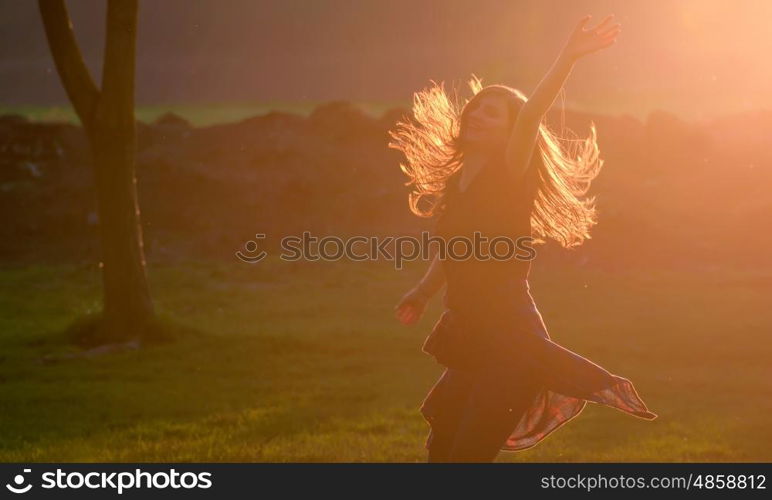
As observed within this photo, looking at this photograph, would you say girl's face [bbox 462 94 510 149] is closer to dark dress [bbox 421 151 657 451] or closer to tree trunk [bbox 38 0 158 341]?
dark dress [bbox 421 151 657 451]

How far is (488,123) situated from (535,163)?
334 mm

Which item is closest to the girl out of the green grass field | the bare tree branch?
the green grass field

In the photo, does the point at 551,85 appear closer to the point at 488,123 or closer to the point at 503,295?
the point at 488,123

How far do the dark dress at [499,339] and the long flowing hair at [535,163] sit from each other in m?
0.17

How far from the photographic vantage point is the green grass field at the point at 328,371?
8.38 metres

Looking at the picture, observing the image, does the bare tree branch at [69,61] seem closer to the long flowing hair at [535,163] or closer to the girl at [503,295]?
the long flowing hair at [535,163]

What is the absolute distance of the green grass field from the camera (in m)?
8.38

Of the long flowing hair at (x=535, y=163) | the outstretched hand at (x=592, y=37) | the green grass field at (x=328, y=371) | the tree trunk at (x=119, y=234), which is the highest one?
the outstretched hand at (x=592, y=37)

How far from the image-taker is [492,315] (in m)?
4.85

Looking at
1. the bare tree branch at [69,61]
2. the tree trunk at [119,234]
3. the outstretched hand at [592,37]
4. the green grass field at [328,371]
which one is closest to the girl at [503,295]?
the outstretched hand at [592,37]

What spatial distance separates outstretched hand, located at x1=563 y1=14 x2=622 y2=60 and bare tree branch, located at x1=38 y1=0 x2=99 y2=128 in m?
8.96

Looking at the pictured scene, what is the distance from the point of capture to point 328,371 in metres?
11.4

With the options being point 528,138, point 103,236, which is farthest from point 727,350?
point 528,138

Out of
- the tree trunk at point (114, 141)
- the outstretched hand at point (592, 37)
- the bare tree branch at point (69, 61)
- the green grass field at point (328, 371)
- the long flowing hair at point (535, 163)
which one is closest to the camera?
the outstretched hand at point (592, 37)
